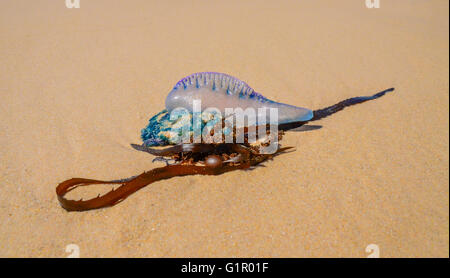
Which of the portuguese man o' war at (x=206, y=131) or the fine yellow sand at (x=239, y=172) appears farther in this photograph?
the portuguese man o' war at (x=206, y=131)

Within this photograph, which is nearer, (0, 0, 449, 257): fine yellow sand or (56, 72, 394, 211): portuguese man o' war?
(0, 0, 449, 257): fine yellow sand

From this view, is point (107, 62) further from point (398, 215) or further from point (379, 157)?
point (398, 215)

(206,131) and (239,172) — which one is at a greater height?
(206,131)
